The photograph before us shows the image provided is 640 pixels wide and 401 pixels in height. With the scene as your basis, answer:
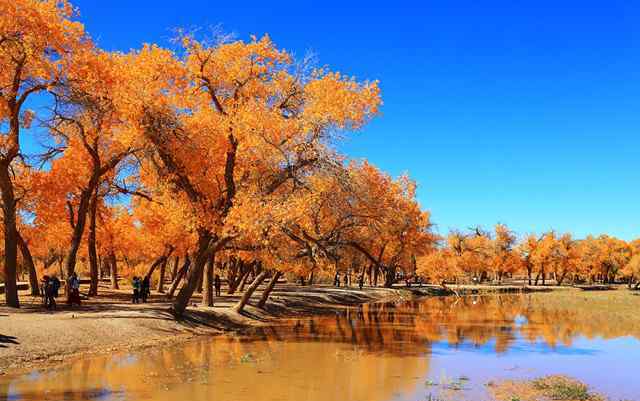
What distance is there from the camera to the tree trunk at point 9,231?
27.5 meters

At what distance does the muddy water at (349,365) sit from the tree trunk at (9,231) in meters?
10.1

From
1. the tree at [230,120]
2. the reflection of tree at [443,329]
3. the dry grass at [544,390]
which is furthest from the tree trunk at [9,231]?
the dry grass at [544,390]

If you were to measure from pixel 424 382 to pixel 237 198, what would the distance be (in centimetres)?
1247

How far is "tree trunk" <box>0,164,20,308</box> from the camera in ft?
90.3

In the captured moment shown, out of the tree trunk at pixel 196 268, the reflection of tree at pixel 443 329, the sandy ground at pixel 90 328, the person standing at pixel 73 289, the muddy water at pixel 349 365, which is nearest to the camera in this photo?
the muddy water at pixel 349 365

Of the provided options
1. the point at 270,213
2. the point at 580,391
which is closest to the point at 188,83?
the point at 270,213

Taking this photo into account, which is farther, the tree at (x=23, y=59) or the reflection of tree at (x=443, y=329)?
the reflection of tree at (x=443, y=329)

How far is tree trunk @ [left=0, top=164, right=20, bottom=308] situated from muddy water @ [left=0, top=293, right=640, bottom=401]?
1006 cm

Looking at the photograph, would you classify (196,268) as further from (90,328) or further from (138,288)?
(138,288)

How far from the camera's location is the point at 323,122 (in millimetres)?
25828

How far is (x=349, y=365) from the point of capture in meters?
21.2

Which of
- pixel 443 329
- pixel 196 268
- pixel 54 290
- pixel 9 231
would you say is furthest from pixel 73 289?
pixel 443 329

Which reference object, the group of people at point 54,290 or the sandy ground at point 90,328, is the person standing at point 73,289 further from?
the sandy ground at point 90,328

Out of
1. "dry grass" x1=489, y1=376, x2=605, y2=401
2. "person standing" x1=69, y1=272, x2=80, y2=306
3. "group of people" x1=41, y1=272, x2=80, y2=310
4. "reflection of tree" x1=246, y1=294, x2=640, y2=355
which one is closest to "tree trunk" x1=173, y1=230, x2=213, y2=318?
"reflection of tree" x1=246, y1=294, x2=640, y2=355
